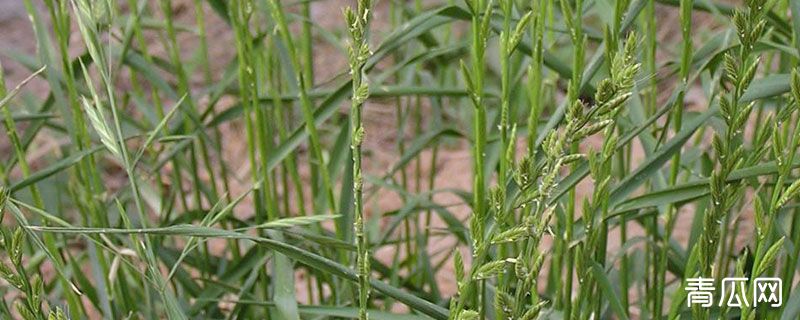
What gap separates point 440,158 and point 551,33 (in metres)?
1.27

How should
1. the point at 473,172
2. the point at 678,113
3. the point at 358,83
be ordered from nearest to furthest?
the point at 358,83, the point at 678,113, the point at 473,172

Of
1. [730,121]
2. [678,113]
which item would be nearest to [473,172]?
[678,113]

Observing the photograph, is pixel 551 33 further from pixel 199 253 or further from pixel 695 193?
pixel 199 253

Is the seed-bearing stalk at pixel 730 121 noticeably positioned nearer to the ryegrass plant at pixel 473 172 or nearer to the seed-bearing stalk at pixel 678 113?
the ryegrass plant at pixel 473 172

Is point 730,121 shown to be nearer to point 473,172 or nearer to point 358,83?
point 358,83

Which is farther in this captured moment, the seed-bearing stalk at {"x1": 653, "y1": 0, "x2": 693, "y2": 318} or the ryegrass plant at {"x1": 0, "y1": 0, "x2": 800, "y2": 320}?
the seed-bearing stalk at {"x1": 653, "y1": 0, "x2": 693, "y2": 318}

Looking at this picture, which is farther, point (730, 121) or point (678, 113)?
point (678, 113)

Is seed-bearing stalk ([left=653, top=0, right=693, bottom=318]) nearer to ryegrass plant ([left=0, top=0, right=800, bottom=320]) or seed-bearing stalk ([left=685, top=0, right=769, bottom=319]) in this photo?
ryegrass plant ([left=0, top=0, right=800, bottom=320])

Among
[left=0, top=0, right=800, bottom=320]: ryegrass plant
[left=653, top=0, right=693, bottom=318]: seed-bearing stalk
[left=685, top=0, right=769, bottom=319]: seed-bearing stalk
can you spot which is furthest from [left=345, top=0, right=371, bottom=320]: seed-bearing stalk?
[left=653, top=0, right=693, bottom=318]: seed-bearing stalk

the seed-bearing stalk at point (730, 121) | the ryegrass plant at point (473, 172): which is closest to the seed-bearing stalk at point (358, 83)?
the ryegrass plant at point (473, 172)

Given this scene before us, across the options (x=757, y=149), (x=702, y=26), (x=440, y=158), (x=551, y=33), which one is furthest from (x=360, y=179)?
(x=702, y=26)

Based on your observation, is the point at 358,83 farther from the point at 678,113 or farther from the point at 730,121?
the point at 678,113

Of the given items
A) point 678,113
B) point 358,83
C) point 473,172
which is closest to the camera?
point 358,83

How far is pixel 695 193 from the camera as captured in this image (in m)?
1.05
